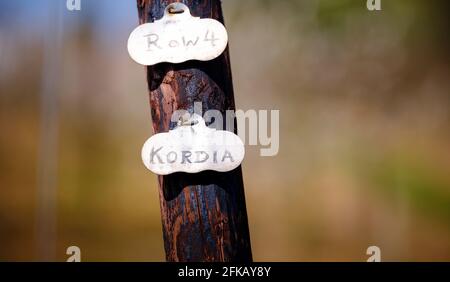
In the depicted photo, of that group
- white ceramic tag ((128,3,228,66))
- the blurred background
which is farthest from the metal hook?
the blurred background

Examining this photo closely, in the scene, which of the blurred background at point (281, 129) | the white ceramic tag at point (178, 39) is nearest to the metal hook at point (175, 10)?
the white ceramic tag at point (178, 39)

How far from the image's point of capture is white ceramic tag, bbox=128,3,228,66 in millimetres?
1271

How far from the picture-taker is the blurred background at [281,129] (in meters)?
1.89

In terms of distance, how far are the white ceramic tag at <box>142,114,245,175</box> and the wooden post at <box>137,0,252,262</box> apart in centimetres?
3

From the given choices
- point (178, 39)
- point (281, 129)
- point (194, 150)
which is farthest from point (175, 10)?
point (281, 129)

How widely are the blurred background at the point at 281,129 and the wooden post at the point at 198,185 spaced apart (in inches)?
25.6

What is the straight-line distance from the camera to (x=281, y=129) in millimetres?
1934

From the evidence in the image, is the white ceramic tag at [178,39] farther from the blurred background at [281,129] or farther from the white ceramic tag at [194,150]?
the blurred background at [281,129]

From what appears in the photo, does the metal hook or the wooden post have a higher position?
the metal hook

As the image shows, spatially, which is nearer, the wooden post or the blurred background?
the wooden post

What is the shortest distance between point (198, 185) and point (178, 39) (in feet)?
1.33

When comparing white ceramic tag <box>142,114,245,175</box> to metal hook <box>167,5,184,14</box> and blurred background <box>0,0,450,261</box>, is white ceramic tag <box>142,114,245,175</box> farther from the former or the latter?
blurred background <box>0,0,450,261</box>

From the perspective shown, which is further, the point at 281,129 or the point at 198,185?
the point at 281,129

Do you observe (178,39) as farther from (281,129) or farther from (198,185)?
(281,129)
